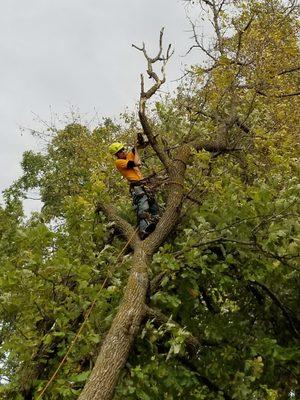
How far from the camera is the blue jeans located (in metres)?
6.66

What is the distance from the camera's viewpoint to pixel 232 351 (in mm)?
5410

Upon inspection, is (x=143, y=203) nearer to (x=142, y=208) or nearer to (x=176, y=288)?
(x=142, y=208)

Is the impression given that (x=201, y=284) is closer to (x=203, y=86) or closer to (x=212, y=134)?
(x=212, y=134)

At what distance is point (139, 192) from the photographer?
7.00 meters

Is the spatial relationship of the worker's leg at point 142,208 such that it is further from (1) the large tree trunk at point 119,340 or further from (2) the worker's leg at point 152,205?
(1) the large tree trunk at point 119,340

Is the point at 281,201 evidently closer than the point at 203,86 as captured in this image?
Yes

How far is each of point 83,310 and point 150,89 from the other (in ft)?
12.0

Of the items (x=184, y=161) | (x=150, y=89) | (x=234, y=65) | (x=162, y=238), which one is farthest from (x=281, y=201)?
(x=234, y=65)

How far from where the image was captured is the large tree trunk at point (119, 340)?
4008 millimetres

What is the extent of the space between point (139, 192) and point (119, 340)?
113 inches

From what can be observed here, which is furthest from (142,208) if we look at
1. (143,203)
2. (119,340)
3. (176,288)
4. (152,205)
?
(119,340)

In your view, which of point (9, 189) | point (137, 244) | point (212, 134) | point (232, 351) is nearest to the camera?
point (232, 351)

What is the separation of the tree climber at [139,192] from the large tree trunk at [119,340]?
1.02 meters

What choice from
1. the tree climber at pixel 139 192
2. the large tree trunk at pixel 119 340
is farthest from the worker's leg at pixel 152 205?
the large tree trunk at pixel 119 340
